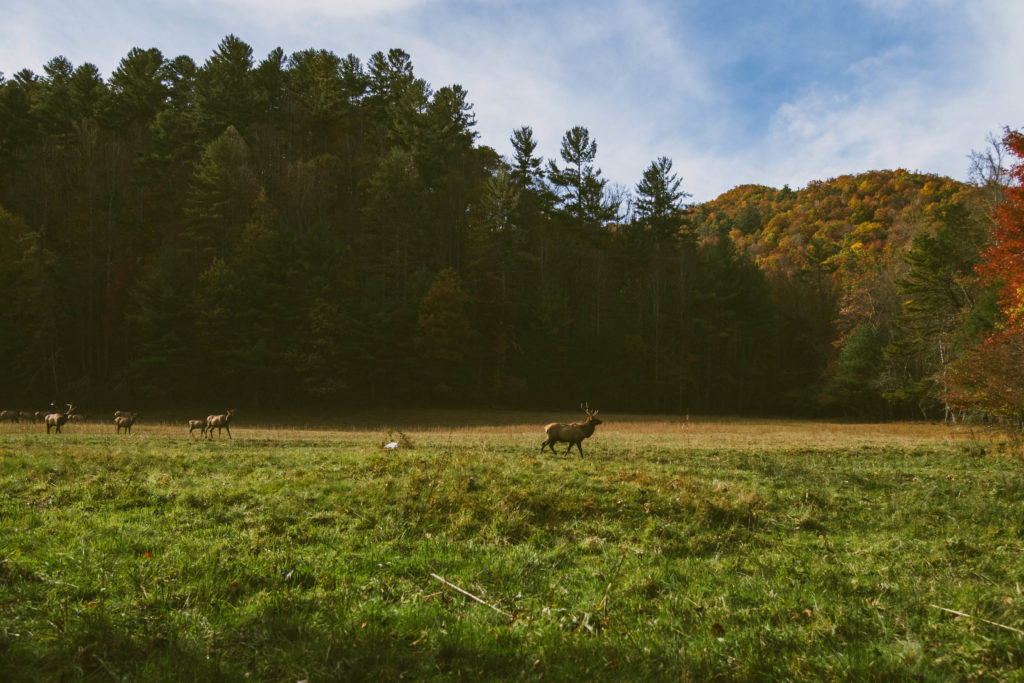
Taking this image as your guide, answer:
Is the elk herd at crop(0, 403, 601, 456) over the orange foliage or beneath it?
beneath

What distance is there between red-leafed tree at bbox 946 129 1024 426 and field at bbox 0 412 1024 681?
14215mm

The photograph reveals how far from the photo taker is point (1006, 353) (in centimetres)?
2233

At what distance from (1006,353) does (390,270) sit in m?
42.9

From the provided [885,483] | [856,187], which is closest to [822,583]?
[885,483]

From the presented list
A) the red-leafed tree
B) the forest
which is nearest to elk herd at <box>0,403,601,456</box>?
the forest

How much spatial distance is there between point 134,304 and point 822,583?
51065mm

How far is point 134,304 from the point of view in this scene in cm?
4497

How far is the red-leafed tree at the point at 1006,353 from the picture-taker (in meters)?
22.0

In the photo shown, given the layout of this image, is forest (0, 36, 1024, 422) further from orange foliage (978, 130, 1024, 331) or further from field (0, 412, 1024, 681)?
field (0, 412, 1024, 681)

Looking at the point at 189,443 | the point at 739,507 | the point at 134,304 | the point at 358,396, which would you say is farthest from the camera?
the point at 358,396

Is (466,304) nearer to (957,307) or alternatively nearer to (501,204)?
(501,204)

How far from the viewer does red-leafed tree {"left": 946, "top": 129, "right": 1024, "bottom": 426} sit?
2205 cm

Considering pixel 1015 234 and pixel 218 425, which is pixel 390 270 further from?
pixel 1015 234

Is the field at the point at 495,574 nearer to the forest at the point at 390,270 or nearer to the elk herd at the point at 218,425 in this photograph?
the elk herd at the point at 218,425
